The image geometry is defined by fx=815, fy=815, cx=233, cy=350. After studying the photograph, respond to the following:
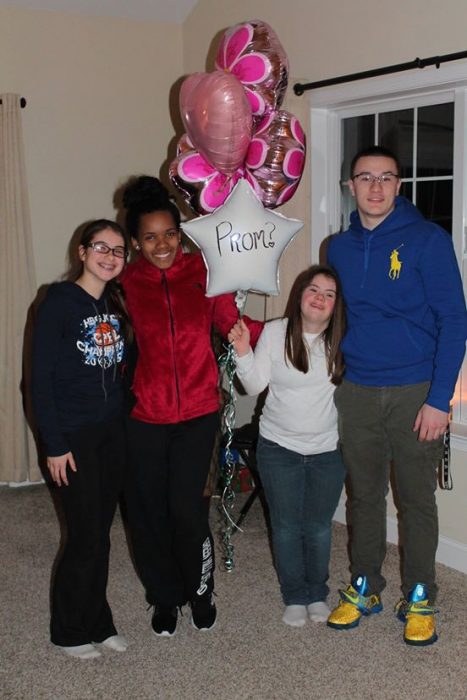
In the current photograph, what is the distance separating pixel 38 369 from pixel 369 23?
1974 mm

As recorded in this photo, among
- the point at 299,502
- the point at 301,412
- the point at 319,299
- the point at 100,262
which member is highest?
the point at 100,262

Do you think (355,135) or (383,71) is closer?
(383,71)

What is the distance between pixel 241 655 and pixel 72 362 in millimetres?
1021

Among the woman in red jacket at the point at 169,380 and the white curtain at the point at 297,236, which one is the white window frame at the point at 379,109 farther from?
the woman in red jacket at the point at 169,380

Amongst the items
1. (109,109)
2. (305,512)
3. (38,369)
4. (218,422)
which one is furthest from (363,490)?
(109,109)

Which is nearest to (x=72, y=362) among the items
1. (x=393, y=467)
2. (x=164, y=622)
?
(x=164, y=622)

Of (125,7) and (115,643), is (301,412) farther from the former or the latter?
(125,7)

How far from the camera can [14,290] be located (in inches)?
156

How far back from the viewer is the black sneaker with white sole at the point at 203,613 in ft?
8.39

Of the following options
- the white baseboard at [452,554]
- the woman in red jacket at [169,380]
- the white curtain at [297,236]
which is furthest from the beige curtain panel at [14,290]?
the white baseboard at [452,554]

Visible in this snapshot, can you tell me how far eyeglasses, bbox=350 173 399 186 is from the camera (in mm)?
2375

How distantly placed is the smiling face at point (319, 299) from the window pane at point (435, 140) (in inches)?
40.8

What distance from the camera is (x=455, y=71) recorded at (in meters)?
2.88

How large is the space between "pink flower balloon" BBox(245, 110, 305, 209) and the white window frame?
709mm
